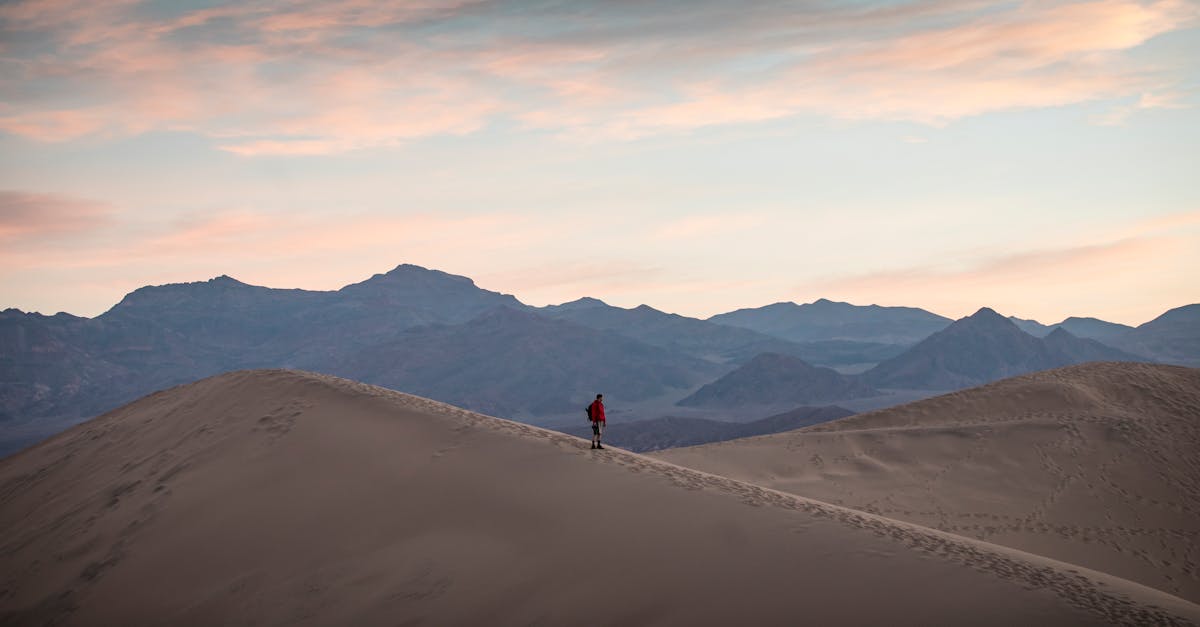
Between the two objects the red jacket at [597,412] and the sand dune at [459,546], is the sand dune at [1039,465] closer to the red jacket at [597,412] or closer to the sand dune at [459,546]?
the sand dune at [459,546]

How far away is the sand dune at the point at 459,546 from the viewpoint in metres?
14.5

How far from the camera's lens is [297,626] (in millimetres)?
15055

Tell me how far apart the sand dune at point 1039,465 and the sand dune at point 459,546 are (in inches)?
577

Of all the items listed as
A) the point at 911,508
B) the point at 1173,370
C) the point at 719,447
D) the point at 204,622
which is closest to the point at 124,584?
the point at 204,622

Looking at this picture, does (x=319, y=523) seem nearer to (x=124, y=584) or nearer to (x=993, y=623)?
(x=124, y=584)

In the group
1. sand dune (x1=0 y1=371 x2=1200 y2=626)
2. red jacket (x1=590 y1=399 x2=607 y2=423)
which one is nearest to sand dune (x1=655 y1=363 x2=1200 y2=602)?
sand dune (x1=0 y1=371 x2=1200 y2=626)

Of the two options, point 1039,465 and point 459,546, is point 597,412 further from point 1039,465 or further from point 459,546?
point 1039,465

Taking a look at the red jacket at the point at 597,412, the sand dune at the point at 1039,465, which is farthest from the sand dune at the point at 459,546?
the sand dune at the point at 1039,465

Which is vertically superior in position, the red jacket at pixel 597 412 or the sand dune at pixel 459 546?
the red jacket at pixel 597 412

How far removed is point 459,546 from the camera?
17.0 meters

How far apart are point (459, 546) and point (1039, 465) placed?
30513mm

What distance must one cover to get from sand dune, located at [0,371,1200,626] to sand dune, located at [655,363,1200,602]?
1466 centimetres

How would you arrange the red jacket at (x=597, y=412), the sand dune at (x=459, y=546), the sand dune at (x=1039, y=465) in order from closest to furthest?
the sand dune at (x=459, y=546), the red jacket at (x=597, y=412), the sand dune at (x=1039, y=465)

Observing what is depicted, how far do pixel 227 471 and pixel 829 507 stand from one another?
546 inches
